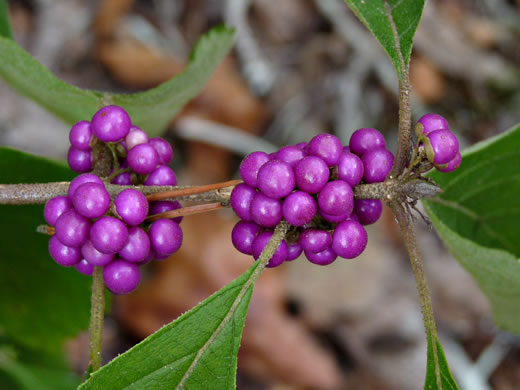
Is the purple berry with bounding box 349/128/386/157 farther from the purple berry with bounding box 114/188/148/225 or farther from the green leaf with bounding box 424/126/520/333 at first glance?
the purple berry with bounding box 114/188/148/225

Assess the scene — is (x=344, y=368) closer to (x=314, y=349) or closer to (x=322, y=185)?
(x=314, y=349)

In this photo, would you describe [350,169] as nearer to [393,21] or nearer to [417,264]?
[417,264]

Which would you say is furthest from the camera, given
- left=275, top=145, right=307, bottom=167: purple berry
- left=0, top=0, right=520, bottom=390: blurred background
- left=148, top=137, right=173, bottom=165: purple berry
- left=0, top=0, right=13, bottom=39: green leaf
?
left=0, top=0, right=520, bottom=390: blurred background

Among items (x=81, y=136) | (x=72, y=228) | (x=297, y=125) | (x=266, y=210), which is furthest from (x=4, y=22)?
(x=297, y=125)

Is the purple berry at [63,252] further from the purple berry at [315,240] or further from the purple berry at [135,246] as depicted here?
the purple berry at [315,240]

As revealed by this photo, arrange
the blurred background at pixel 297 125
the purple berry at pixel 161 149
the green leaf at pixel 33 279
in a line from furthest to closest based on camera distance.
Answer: the blurred background at pixel 297 125, the green leaf at pixel 33 279, the purple berry at pixel 161 149

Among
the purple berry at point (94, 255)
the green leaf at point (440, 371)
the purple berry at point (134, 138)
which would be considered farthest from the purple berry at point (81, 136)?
the green leaf at point (440, 371)

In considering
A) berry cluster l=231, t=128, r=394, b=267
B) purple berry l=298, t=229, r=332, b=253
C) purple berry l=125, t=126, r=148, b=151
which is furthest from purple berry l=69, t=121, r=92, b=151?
purple berry l=298, t=229, r=332, b=253
